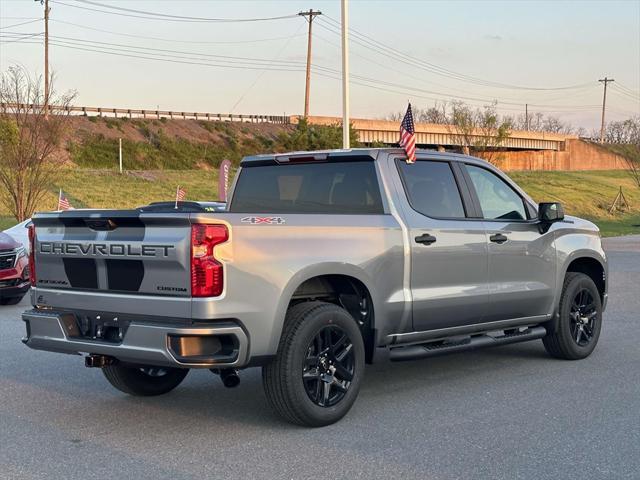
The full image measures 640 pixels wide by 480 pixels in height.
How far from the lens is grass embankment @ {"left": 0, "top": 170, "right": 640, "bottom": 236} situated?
133 ft

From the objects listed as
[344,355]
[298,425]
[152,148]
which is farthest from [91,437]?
[152,148]

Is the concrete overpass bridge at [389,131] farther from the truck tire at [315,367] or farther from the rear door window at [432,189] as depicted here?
the truck tire at [315,367]

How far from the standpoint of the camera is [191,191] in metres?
46.1

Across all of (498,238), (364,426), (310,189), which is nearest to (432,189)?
(498,238)

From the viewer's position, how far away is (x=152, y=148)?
71125 mm

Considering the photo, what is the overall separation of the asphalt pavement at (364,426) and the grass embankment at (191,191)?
26593 millimetres

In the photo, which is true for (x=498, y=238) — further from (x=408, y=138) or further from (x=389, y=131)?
(x=389, y=131)

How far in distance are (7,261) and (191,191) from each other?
3356 cm

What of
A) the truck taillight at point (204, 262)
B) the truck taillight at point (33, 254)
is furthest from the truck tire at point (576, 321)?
the truck taillight at point (33, 254)

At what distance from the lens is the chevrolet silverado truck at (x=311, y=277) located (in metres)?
5.54

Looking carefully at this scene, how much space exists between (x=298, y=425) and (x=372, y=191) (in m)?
1.94

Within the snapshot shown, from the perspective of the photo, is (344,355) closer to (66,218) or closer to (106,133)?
(66,218)

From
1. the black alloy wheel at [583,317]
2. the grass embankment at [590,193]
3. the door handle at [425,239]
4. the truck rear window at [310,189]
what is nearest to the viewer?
the door handle at [425,239]

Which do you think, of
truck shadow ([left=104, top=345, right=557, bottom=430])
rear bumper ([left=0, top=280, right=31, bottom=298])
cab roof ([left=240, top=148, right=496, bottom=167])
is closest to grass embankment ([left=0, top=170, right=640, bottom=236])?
rear bumper ([left=0, top=280, right=31, bottom=298])
